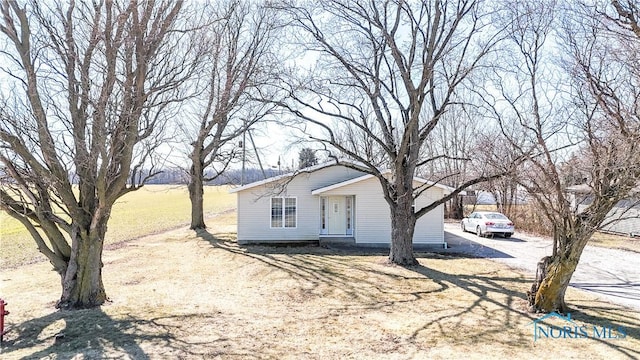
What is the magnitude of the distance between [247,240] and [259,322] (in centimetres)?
1151

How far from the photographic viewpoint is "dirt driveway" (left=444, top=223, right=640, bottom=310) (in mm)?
10445

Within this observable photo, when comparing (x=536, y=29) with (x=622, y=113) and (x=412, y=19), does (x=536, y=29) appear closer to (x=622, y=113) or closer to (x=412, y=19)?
(x=622, y=113)

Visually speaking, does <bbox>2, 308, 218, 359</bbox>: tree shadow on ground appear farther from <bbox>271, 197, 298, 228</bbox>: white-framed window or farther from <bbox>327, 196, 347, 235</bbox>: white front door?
<bbox>327, 196, 347, 235</bbox>: white front door

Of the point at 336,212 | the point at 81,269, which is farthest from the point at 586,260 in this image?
the point at 81,269

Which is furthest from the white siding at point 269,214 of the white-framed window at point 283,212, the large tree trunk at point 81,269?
the large tree trunk at point 81,269

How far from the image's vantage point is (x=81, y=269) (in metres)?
8.00

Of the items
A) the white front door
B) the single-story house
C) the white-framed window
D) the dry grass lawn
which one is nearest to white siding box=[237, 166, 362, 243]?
the single-story house

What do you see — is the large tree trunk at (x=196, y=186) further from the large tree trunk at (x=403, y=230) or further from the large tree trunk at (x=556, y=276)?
the large tree trunk at (x=556, y=276)

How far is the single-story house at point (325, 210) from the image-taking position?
60.1 feet

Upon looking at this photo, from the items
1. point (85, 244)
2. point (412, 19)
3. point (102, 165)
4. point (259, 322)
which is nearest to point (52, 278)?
point (85, 244)

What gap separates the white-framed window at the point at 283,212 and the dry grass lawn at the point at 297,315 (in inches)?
205

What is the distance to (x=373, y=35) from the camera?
43.4ft

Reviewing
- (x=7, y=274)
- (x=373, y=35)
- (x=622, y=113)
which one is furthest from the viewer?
(x=373, y=35)

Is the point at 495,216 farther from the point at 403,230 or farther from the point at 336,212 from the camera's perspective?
the point at 403,230
